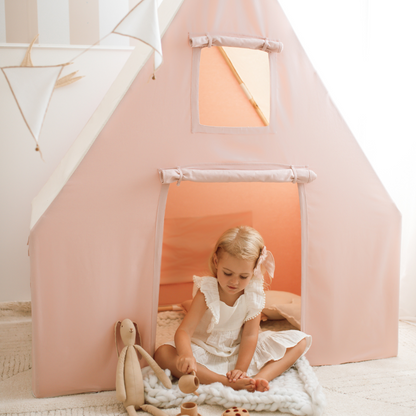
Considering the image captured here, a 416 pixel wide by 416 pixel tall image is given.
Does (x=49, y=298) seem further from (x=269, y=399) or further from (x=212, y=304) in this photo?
(x=269, y=399)

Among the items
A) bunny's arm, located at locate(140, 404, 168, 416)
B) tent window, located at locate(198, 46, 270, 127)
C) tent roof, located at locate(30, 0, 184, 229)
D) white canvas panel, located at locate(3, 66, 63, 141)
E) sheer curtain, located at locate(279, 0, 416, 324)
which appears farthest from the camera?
sheer curtain, located at locate(279, 0, 416, 324)

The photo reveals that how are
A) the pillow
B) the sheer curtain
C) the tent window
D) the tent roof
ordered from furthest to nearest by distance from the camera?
the sheer curtain < the tent window < the pillow < the tent roof

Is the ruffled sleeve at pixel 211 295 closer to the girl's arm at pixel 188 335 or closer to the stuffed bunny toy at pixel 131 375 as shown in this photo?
the girl's arm at pixel 188 335

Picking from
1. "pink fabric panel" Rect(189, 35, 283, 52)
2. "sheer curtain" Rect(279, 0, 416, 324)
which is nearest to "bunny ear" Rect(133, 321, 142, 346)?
"pink fabric panel" Rect(189, 35, 283, 52)

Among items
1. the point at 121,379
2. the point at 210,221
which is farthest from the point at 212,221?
the point at 121,379

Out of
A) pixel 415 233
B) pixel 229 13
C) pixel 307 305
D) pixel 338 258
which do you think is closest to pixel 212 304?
pixel 307 305

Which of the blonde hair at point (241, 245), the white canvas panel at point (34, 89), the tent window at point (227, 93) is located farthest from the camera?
the tent window at point (227, 93)

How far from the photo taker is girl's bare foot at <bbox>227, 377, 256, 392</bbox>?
54.2 inches

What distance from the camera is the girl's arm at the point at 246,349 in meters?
1.40

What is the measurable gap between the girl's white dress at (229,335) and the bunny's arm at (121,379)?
0.72ft

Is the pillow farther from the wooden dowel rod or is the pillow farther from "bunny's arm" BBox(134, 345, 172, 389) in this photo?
the wooden dowel rod

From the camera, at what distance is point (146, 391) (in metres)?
1.35

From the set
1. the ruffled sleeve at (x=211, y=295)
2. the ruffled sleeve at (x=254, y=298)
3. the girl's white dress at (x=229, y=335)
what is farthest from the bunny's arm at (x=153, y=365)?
the ruffled sleeve at (x=254, y=298)

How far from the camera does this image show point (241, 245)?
150 centimetres
